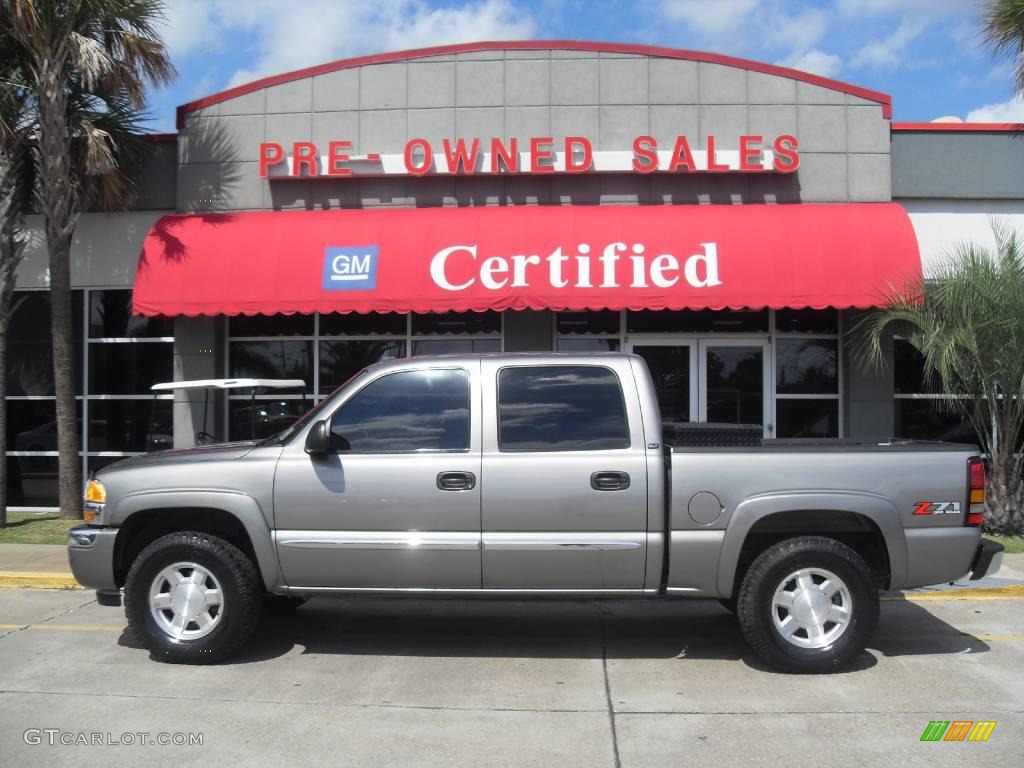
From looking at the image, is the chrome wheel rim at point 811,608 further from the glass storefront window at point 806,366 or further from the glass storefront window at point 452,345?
the glass storefront window at point 452,345

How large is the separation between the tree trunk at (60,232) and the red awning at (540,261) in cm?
101

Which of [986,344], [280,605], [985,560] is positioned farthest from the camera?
[986,344]

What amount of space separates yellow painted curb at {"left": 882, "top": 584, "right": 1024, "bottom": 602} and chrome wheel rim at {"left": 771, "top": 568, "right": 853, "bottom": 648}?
8.33 feet

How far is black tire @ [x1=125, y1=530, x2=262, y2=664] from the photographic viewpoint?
225 inches

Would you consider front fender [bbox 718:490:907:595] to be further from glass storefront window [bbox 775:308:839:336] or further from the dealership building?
glass storefront window [bbox 775:308:839:336]

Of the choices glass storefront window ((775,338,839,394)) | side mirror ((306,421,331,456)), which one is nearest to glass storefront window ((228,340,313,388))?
glass storefront window ((775,338,839,394))

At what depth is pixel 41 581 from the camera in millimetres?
8375

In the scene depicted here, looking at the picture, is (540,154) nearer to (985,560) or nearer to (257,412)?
(257,412)

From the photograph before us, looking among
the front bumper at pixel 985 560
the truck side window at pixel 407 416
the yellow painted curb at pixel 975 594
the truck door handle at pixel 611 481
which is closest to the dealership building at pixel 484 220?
the yellow painted curb at pixel 975 594

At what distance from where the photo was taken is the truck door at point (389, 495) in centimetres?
556

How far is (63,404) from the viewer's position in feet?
37.3

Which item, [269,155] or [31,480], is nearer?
[269,155]

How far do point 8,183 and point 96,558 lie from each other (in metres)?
7.55

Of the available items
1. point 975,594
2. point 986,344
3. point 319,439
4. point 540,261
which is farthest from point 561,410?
point 986,344
